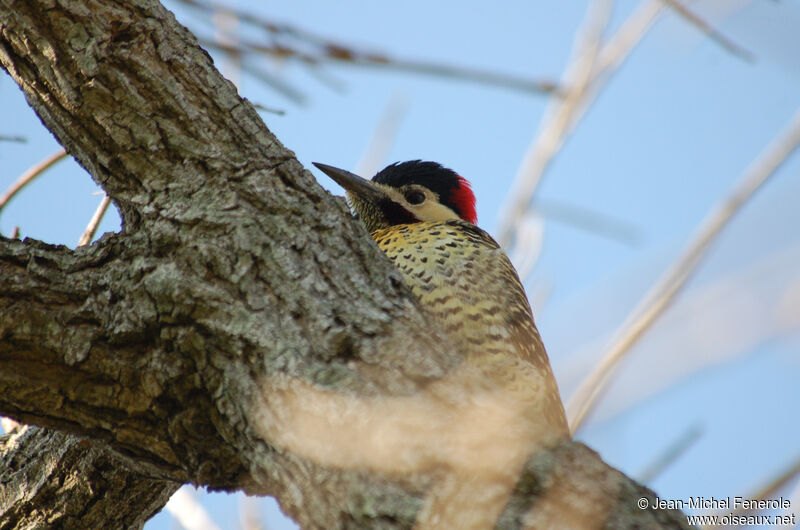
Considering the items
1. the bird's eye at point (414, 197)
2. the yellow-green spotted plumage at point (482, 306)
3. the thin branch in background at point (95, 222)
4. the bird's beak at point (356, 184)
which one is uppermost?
the bird's eye at point (414, 197)

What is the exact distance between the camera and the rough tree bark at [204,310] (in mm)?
1768

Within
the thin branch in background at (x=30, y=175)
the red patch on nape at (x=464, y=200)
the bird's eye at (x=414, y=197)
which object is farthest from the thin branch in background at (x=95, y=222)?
the red patch on nape at (x=464, y=200)

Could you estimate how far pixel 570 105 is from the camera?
16.5 feet

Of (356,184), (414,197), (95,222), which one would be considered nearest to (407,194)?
(414,197)

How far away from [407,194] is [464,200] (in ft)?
1.43

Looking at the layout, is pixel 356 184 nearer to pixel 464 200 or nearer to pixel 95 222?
pixel 464 200

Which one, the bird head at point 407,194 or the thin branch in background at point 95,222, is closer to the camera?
the thin branch in background at point 95,222

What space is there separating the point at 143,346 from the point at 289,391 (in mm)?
459

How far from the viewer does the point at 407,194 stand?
504 cm

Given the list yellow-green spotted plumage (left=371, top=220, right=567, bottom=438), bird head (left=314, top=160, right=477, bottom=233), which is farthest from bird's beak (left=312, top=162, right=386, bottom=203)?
yellow-green spotted plumage (left=371, top=220, right=567, bottom=438)

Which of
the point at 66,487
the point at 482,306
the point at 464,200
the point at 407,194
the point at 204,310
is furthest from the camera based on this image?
the point at 464,200

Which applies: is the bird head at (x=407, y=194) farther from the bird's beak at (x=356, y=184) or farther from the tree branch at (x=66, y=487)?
the tree branch at (x=66, y=487)

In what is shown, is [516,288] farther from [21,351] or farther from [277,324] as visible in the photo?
[21,351]

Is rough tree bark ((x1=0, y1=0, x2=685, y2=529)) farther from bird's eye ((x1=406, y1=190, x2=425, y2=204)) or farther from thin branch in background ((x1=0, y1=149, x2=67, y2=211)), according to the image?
bird's eye ((x1=406, y1=190, x2=425, y2=204))
